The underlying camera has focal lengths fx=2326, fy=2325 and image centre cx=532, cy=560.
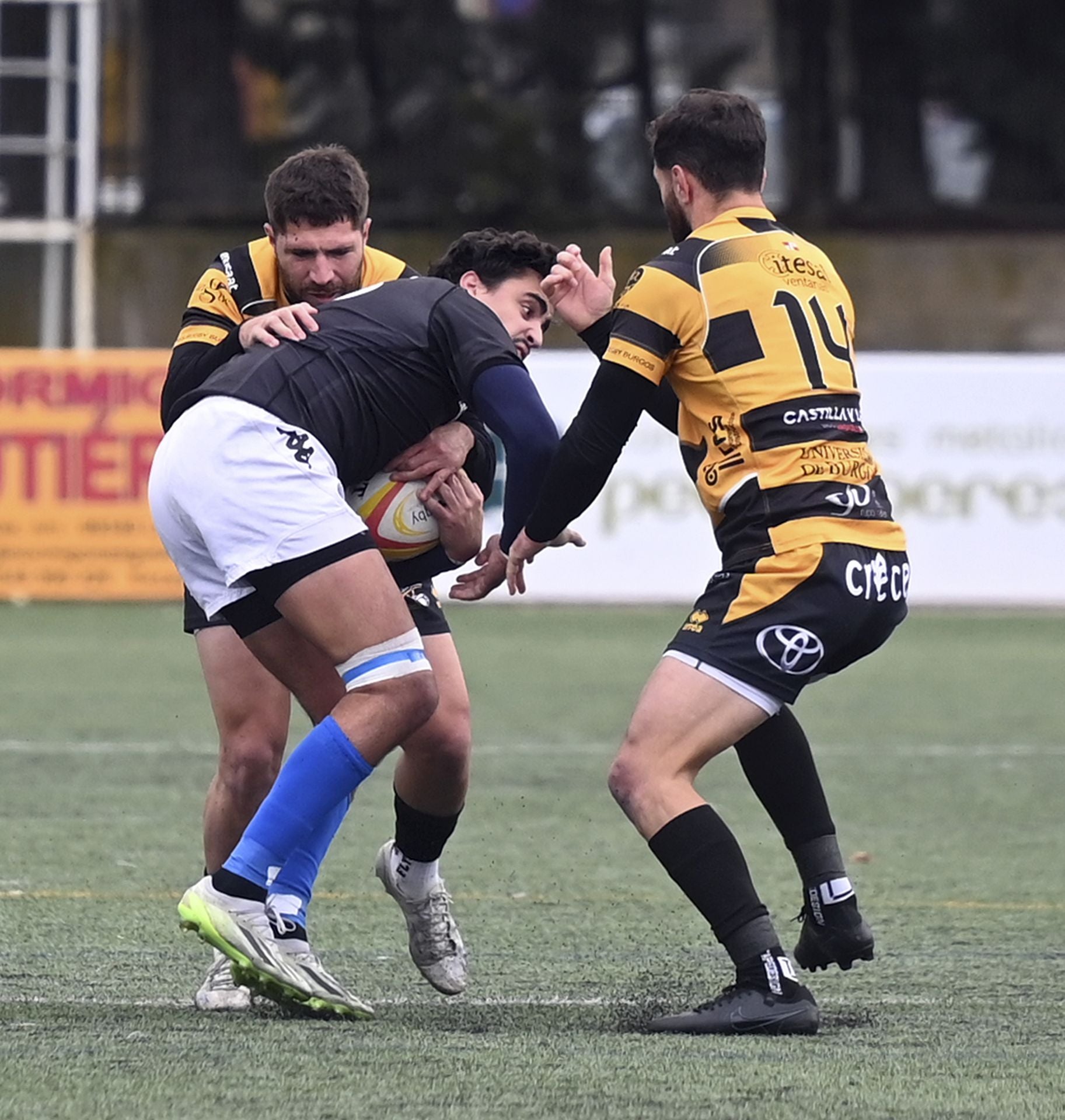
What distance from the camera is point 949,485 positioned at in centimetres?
1603

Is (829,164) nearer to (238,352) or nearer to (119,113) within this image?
(119,113)

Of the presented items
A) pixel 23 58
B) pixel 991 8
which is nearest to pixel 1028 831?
pixel 23 58

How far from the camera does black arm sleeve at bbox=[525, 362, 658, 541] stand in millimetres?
4785

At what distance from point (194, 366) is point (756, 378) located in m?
1.31

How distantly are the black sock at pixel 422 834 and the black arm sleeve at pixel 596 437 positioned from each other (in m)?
0.90

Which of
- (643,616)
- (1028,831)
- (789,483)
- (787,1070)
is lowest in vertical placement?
(643,616)

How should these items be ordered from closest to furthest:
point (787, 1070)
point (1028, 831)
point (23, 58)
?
point (787, 1070) → point (1028, 831) → point (23, 58)

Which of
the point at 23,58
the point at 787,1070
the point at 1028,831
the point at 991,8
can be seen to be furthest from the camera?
the point at 991,8

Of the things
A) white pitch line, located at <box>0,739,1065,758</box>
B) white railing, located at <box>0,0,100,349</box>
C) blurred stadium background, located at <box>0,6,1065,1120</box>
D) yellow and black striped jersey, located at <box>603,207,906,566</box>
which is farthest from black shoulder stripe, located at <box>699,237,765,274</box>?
white railing, located at <box>0,0,100,349</box>

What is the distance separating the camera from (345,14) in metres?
23.9

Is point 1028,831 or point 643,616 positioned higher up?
point 1028,831

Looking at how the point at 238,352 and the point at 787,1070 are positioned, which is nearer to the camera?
the point at 787,1070

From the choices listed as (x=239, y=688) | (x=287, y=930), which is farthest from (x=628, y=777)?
(x=239, y=688)

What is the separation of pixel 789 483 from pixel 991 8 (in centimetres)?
2007
